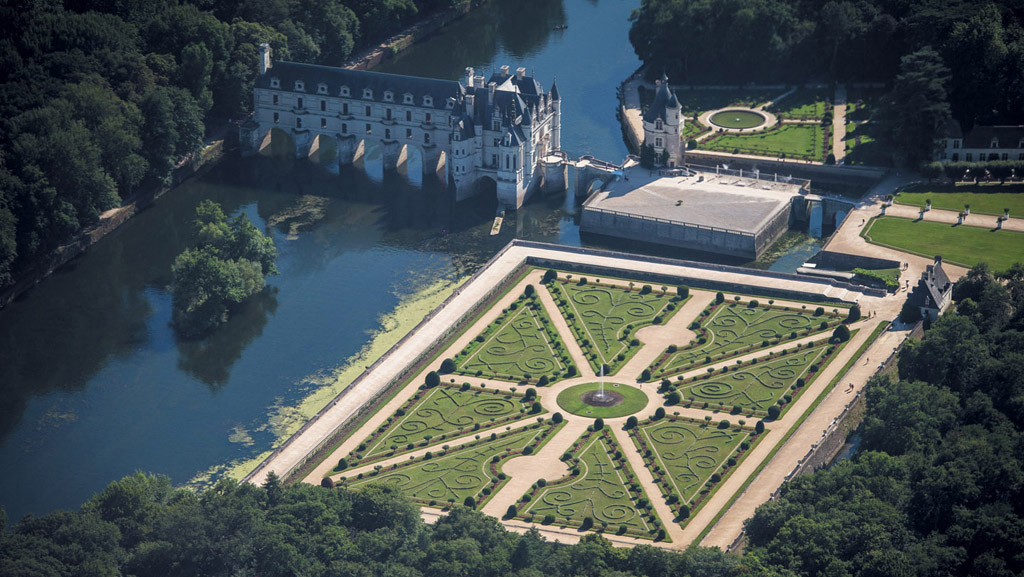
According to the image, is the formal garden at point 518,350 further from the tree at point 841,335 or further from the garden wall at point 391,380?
the tree at point 841,335

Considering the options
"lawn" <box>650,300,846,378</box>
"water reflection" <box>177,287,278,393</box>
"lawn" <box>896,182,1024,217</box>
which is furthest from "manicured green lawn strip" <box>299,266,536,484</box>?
"lawn" <box>896,182,1024,217</box>

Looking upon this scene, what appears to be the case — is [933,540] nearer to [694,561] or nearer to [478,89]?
[694,561]

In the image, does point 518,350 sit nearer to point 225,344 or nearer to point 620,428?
point 620,428

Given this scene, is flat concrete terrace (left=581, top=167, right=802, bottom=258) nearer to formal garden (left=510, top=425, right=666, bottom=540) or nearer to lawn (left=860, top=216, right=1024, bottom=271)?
lawn (left=860, top=216, right=1024, bottom=271)

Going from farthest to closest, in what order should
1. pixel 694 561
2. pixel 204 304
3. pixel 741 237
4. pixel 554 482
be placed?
pixel 741 237
pixel 204 304
pixel 554 482
pixel 694 561

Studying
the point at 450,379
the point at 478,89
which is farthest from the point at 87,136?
the point at 450,379

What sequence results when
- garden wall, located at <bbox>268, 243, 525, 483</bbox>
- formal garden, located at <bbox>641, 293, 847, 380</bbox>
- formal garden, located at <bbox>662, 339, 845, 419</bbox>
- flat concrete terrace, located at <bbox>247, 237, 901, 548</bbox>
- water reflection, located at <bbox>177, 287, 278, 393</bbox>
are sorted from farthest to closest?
1. water reflection, located at <bbox>177, 287, 278, 393</bbox>
2. formal garden, located at <bbox>641, 293, 847, 380</bbox>
3. formal garden, located at <bbox>662, 339, 845, 419</bbox>
4. garden wall, located at <bbox>268, 243, 525, 483</bbox>
5. flat concrete terrace, located at <bbox>247, 237, 901, 548</bbox>

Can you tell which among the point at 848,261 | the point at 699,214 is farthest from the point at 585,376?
the point at 699,214
